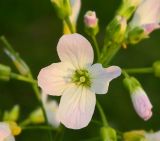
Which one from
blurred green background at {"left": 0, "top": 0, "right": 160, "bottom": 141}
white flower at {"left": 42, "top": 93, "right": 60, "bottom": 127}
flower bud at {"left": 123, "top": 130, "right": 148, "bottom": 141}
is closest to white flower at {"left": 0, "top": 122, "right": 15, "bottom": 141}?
white flower at {"left": 42, "top": 93, "right": 60, "bottom": 127}

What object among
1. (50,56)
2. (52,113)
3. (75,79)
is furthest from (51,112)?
(50,56)

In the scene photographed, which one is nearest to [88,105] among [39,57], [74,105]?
[74,105]

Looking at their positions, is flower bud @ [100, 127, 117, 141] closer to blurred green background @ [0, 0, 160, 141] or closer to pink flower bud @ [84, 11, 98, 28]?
pink flower bud @ [84, 11, 98, 28]

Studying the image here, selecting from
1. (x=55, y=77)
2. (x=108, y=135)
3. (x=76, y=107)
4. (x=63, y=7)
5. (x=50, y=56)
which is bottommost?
(x=50, y=56)

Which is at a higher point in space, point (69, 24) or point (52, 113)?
point (69, 24)

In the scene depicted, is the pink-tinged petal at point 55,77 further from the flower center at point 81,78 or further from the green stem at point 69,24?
the green stem at point 69,24

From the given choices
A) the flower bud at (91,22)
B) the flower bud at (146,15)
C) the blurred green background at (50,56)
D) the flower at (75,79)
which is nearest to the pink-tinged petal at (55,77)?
the flower at (75,79)

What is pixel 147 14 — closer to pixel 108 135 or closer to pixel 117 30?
pixel 117 30
